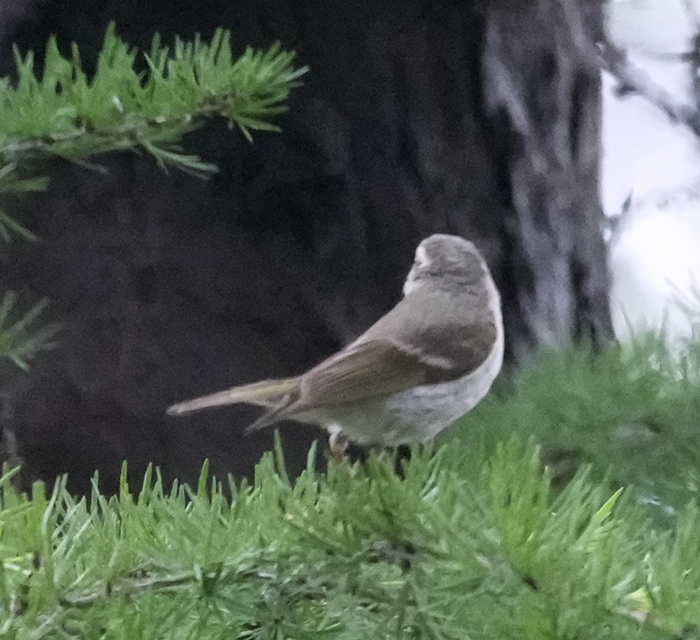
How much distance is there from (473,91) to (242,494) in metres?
0.55

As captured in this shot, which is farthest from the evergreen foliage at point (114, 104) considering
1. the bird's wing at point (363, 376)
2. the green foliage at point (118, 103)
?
the bird's wing at point (363, 376)

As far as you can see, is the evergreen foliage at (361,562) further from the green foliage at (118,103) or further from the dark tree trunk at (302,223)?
the dark tree trunk at (302,223)

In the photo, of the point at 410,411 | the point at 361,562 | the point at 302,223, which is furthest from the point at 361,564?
the point at 302,223

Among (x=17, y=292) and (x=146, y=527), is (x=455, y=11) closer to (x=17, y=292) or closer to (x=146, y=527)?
(x=17, y=292)

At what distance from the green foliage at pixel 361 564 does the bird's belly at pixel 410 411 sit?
0.67 feet

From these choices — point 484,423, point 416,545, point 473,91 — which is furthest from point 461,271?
point 416,545

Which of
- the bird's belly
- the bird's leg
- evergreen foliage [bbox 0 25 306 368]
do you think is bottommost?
the bird's leg

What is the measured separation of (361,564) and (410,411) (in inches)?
10.5

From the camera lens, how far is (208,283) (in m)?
0.86

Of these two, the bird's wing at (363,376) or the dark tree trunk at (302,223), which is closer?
Answer: the bird's wing at (363,376)

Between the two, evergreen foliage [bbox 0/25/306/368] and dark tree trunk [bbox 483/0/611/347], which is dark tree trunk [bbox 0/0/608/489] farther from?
evergreen foliage [bbox 0/25/306/368]

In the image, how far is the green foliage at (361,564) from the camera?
27 centimetres

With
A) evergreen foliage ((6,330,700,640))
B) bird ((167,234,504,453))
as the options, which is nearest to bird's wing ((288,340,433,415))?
bird ((167,234,504,453))

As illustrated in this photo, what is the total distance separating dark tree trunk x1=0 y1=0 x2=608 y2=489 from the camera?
817mm
